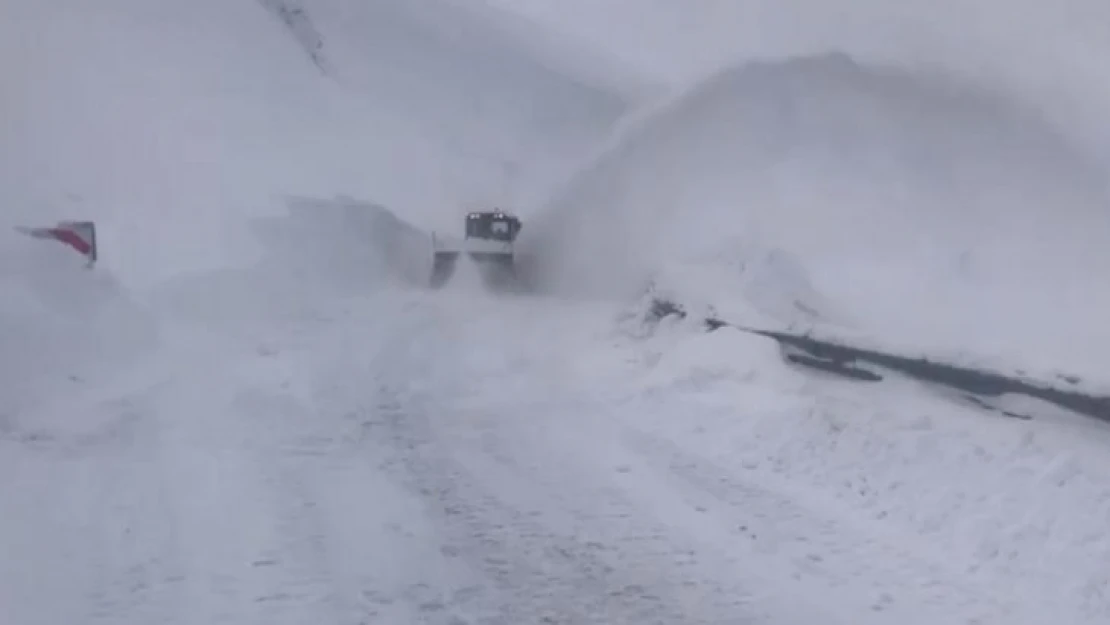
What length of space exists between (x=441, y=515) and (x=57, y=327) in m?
7.62

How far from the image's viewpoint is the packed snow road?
5.99 m

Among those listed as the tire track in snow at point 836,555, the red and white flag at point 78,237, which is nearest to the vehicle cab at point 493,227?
the red and white flag at point 78,237

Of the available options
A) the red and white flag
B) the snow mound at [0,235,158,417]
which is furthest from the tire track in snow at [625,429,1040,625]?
the red and white flag

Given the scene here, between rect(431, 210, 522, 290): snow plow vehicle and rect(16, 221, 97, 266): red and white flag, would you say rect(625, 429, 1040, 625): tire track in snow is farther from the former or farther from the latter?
rect(431, 210, 522, 290): snow plow vehicle

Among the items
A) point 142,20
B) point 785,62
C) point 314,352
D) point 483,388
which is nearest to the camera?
point 483,388

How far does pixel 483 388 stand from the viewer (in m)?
12.2

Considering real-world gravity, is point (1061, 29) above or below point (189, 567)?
above

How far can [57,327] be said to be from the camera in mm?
13305

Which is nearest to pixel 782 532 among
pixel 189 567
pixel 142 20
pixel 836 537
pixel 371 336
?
pixel 836 537

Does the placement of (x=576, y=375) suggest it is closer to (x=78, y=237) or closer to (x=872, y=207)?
(x=78, y=237)

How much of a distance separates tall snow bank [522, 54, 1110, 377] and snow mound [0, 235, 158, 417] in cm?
718

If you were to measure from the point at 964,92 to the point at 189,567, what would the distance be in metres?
15.9

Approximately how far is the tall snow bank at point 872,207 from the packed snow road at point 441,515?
3.49m

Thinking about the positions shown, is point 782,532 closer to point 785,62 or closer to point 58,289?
point 58,289
